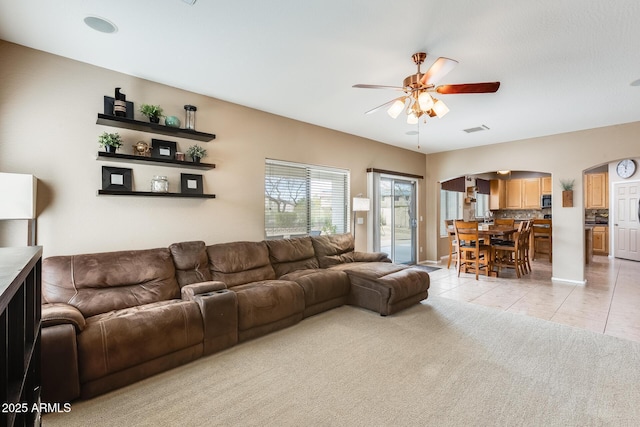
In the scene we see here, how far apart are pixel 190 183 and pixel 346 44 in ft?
7.70

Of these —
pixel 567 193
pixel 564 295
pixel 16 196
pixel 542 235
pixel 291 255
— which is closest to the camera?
pixel 16 196

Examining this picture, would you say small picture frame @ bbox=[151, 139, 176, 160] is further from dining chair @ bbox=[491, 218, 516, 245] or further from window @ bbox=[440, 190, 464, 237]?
window @ bbox=[440, 190, 464, 237]

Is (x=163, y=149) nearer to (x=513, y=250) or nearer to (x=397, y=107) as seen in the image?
(x=397, y=107)

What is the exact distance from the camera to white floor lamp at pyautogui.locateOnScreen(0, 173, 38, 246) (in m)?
2.33

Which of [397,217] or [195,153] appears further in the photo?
[397,217]

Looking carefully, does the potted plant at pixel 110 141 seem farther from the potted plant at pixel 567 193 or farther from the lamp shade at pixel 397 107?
the potted plant at pixel 567 193

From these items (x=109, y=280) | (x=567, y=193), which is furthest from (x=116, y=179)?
(x=567, y=193)

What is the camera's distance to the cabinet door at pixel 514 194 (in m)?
9.48

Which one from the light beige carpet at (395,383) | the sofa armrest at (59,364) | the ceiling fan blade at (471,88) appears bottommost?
the light beige carpet at (395,383)

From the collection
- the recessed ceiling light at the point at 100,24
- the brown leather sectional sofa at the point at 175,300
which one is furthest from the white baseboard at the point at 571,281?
the recessed ceiling light at the point at 100,24

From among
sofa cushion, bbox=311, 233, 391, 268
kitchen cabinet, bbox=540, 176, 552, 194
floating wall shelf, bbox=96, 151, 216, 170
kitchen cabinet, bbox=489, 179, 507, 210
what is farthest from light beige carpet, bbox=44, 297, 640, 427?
kitchen cabinet, bbox=489, 179, 507, 210

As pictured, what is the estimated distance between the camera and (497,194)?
9703 mm

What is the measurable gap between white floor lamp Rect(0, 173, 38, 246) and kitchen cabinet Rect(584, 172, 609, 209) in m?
11.1

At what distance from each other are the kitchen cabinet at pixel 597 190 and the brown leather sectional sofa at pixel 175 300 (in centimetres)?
768
